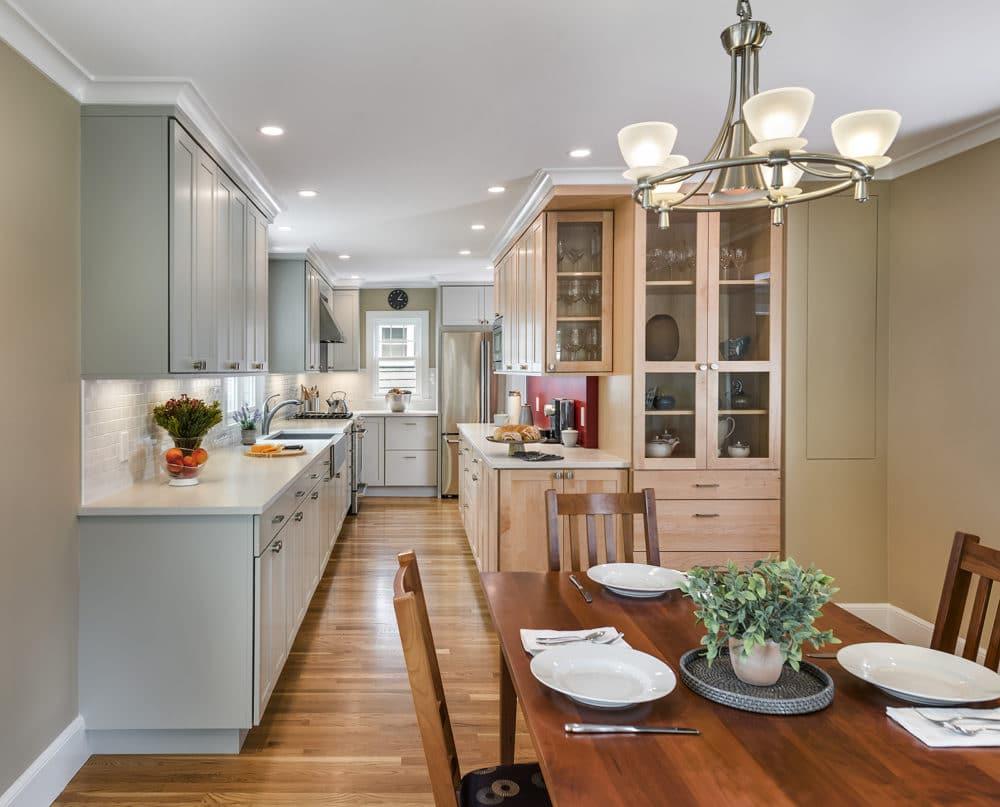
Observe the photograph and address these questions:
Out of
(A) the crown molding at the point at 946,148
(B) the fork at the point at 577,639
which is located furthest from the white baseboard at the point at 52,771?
(A) the crown molding at the point at 946,148

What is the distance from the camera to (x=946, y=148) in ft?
11.1

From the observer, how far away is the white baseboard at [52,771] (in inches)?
85.9

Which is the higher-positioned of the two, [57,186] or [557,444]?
[57,186]

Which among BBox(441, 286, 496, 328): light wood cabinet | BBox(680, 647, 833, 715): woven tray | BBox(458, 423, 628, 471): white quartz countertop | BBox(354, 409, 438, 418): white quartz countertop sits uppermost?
BBox(441, 286, 496, 328): light wood cabinet

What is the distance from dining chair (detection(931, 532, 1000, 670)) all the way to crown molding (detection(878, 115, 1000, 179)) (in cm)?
220

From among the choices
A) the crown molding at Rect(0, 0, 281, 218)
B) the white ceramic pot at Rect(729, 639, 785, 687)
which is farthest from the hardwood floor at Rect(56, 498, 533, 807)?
the crown molding at Rect(0, 0, 281, 218)

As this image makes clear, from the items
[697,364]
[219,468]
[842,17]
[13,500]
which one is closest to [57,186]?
[13,500]

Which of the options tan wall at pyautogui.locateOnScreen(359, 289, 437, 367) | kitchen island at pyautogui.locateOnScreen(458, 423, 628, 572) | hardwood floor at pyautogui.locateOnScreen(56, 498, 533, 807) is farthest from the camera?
tan wall at pyautogui.locateOnScreen(359, 289, 437, 367)

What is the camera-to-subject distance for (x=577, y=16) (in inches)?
84.4

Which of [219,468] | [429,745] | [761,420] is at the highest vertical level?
[761,420]

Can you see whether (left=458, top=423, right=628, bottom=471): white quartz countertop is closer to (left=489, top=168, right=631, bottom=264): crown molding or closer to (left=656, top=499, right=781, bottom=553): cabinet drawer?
(left=656, top=499, right=781, bottom=553): cabinet drawer

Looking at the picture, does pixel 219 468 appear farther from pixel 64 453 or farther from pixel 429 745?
pixel 429 745

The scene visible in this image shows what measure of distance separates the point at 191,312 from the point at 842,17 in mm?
2558

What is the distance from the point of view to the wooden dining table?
109 centimetres
